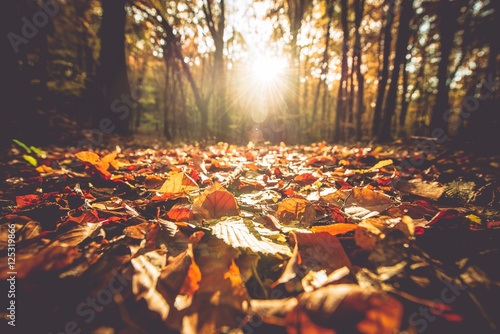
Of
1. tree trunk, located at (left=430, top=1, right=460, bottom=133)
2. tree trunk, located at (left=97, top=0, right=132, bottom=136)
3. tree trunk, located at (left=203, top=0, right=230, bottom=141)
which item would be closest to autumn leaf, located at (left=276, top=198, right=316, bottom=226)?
tree trunk, located at (left=430, top=1, right=460, bottom=133)

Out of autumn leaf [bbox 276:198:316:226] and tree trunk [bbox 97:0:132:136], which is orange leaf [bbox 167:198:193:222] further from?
tree trunk [bbox 97:0:132:136]

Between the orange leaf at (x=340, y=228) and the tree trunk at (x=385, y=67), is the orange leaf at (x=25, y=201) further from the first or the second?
the tree trunk at (x=385, y=67)

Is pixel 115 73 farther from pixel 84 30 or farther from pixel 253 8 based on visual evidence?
pixel 253 8

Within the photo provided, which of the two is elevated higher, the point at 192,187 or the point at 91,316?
the point at 192,187

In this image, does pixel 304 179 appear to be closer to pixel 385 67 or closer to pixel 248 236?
pixel 248 236

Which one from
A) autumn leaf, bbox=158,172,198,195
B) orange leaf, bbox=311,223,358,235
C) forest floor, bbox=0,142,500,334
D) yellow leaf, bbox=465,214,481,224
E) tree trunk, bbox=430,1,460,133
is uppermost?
tree trunk, bbox=430,1,460,133

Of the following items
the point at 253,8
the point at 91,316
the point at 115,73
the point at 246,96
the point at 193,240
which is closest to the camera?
the point at 91,316

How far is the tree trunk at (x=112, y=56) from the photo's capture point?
733 cm

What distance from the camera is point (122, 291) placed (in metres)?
0.69

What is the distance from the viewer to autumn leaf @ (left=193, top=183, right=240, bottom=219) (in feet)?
3.79

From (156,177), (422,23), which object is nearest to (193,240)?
(156,177)

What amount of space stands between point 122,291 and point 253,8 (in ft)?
63.1

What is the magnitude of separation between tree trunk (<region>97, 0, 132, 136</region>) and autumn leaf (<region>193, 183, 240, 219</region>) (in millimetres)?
7561

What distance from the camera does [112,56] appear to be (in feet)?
24.1
